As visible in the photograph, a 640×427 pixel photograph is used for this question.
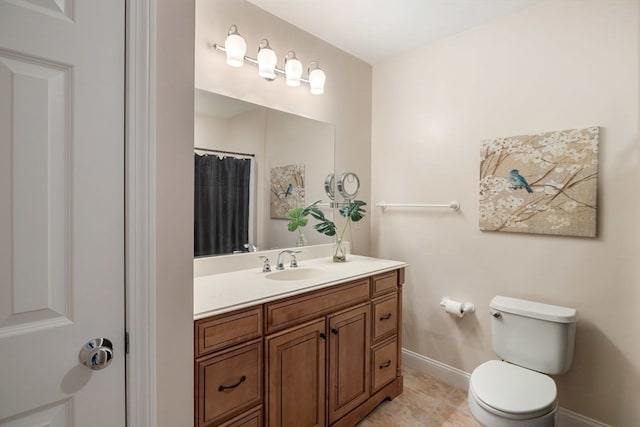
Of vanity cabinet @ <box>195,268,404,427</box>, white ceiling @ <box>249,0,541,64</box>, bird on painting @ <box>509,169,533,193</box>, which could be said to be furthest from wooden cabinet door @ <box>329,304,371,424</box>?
white ceiling @ <box>249,0,541,64</box>

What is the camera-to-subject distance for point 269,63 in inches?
72.7

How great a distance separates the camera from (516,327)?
5.81ft

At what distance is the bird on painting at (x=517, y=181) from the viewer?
6.22 feet

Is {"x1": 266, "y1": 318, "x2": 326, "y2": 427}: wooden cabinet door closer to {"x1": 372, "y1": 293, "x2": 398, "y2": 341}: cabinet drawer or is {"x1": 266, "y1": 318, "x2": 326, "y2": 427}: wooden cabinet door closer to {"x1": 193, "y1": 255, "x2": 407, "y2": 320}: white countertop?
{"x1": 193, "y1": 255, "x2": 407, "y2": 320}: white countertop

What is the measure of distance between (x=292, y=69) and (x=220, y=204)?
98 cm

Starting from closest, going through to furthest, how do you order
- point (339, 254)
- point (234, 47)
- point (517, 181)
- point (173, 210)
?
point (173, 210)
point (234, 47)
point (517, 181)
point (339, 254)

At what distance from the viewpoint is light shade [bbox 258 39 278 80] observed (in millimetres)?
1828

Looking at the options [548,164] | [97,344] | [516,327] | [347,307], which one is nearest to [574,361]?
[516,327]

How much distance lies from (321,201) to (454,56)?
1.42 metres

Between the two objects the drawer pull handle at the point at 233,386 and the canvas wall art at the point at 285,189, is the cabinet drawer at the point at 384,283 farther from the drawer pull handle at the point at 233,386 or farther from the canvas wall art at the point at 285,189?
the drawer pull handle at the point at 233,386

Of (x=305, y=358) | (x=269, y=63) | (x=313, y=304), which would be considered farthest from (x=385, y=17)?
(x=305, y=358)

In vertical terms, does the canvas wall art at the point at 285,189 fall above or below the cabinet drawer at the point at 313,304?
above

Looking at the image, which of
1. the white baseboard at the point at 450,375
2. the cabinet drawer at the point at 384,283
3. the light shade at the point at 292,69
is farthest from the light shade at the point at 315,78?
the white baseboard at the point at 450,375

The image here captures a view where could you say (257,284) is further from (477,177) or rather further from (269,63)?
(477,177)
